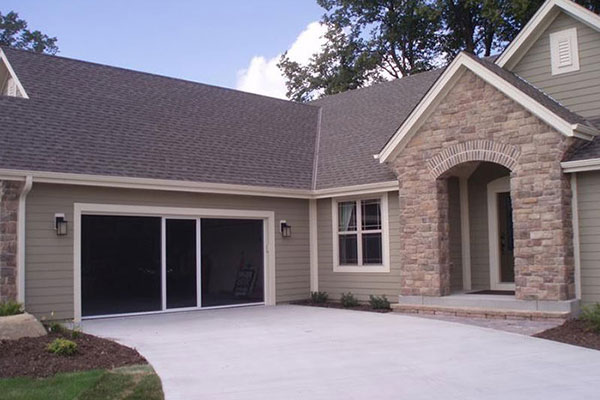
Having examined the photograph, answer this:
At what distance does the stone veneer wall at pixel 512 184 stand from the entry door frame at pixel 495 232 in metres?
Answer: 1.40

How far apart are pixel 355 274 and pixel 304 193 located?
2.36m

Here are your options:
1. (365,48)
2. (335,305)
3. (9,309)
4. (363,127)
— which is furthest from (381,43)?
(9,309)

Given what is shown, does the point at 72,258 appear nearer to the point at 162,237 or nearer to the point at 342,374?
the point at 162,237

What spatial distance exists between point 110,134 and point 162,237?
8.16 ft

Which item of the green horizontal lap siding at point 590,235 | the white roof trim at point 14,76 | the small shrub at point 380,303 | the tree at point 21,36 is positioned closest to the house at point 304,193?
the green horizontal lap siding at point 590,235

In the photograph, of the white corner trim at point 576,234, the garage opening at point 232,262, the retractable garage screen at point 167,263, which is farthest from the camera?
the garage opening at point 232,262

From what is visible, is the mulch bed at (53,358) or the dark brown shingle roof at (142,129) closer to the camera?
the mulch bed at (53,358)

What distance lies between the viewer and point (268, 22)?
981 inches

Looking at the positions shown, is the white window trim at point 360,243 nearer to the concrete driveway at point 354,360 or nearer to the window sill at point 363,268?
the window sill at point 363,268

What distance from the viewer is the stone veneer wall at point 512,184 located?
1107 centimetres

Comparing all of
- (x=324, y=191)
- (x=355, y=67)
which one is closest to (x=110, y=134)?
(x=324, y=191)

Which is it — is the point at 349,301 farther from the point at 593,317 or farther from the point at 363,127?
the point at 593,317

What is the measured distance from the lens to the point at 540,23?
12703 millimetres

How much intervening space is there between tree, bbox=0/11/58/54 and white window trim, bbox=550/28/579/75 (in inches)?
1456
